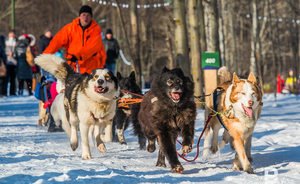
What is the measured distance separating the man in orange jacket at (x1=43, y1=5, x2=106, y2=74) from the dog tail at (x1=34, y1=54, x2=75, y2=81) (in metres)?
0.95

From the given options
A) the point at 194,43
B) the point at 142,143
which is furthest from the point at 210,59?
the point at 142,143

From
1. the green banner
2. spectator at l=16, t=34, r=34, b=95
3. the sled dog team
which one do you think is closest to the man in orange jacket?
the sled dog team

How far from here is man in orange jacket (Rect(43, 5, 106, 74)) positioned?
1051 cm

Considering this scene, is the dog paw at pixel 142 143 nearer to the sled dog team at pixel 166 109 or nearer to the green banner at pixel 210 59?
the sled dog team at pixel 166 109

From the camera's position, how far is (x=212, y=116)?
8.57 m

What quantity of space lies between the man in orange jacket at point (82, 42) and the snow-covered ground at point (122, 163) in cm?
132

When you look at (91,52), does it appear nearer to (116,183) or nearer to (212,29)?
(116,183)

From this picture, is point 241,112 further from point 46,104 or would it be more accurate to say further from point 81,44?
point 46,104

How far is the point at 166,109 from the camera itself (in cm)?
752

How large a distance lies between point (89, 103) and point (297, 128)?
18.2 feet

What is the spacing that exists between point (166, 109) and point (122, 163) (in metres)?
0.81

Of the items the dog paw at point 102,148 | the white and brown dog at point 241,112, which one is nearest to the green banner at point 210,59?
the dog paw at point 102,148

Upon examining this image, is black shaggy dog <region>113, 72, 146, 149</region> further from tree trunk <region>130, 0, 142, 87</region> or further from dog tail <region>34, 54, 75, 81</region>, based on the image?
tree trunk <region>130, 0, 142, 87</region>

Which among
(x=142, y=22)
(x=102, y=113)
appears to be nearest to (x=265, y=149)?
(x=102, y=113)
